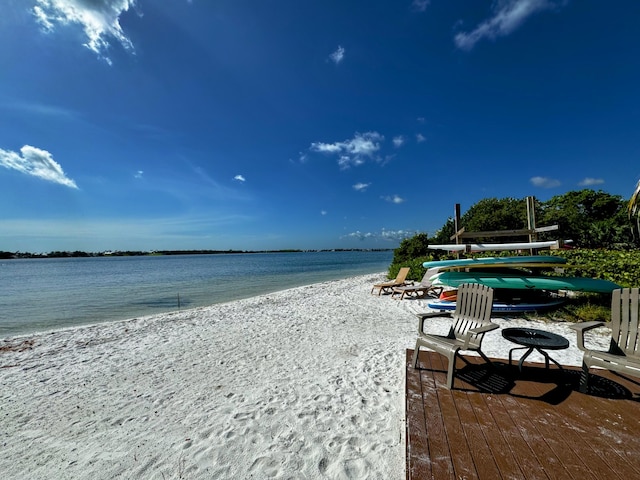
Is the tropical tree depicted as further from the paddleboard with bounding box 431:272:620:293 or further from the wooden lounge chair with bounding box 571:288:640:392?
the paddleboard with bounding box 431:272:620:293

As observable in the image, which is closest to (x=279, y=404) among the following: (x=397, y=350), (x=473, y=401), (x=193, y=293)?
(x=473, y=401)

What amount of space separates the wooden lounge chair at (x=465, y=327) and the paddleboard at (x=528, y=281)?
14.0 ft

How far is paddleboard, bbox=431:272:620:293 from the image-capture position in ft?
23.9

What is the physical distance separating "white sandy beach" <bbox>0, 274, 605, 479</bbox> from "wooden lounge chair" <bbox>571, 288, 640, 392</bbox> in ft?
5.57

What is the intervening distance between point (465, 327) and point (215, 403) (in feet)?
11.7

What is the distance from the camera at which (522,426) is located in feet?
8.00

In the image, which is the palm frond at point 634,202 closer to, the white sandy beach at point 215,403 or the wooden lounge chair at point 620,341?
the wooden lounge chair at point 620,341

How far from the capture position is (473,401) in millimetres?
2857

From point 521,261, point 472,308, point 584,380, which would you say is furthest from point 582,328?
point 521,261

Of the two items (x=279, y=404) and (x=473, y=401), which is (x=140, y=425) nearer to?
(x=279, y=404)

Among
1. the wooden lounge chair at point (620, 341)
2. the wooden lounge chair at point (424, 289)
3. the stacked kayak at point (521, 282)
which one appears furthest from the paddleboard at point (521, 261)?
the wooden lounge chair at point (620, 341)

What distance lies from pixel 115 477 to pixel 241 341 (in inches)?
160

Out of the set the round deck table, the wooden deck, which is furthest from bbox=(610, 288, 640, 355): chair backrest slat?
the round deck table

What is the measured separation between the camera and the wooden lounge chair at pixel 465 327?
3.34m
